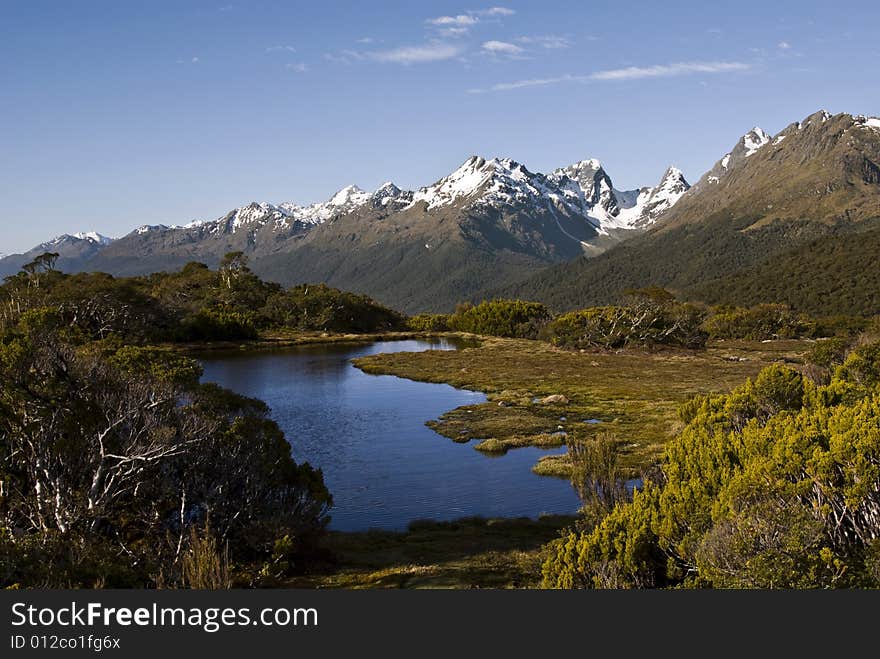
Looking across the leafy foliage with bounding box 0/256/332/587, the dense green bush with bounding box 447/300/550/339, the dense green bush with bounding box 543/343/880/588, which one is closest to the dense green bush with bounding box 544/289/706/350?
the dense green bush with bounding box 447/300/550/339

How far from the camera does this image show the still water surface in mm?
37156

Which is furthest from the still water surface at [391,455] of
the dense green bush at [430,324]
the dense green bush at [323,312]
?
the dense green bush at [430,324]

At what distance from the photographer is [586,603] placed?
36.7 ft

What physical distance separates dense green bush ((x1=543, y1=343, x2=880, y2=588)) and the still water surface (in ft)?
53.6

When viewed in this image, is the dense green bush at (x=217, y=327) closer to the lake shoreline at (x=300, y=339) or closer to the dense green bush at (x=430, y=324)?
the lake shoreline at (x=300, y=339)

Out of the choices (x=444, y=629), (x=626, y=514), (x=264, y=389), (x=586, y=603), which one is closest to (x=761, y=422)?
(x=626, y=514)

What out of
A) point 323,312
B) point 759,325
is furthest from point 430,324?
point 759,325

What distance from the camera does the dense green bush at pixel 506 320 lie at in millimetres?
159000

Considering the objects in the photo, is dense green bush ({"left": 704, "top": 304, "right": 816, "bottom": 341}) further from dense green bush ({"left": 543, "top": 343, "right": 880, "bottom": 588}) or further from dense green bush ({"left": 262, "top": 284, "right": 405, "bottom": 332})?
dense green bush ({"left": 543, "top": 343, "right": 880, "bottom": 588})

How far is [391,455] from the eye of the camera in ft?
163

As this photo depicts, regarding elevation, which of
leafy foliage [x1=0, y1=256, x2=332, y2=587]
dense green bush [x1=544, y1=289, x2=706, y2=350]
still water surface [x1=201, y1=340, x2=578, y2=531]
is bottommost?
still water surface [x1=201, y1=340, x2=578, y2=531]

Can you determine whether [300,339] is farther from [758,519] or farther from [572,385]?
[758,519]

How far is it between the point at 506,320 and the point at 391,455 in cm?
11809

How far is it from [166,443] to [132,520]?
5.07 meters
